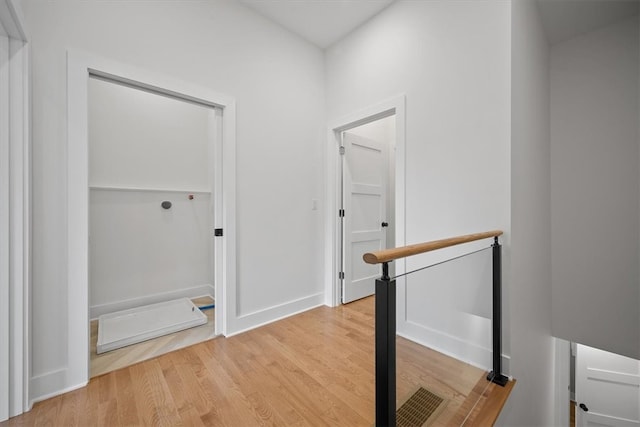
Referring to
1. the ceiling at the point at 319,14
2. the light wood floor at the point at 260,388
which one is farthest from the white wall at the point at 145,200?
the light wood floor at the point at 260,388

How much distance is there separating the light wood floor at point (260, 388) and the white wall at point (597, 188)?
1.73 meters

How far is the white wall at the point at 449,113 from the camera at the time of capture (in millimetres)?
1704

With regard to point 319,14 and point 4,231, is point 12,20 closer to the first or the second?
point 4,231

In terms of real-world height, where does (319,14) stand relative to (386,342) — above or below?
above

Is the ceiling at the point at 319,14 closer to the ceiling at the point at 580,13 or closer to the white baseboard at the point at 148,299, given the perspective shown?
the ceiling at the point at 580,13

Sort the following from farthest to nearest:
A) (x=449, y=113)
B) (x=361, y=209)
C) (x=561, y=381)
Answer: (x=361, y=209)
(x=561, y=381)
(x=449, y=113)

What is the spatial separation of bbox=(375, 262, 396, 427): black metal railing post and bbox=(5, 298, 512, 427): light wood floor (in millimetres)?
84

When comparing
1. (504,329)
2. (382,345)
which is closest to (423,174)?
(504,329)

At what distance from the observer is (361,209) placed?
323cm

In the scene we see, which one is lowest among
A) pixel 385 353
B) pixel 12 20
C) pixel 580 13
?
pixel 385 353

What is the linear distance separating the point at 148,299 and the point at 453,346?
3.12 metres

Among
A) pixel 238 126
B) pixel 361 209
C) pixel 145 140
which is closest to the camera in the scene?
pixel 238 126

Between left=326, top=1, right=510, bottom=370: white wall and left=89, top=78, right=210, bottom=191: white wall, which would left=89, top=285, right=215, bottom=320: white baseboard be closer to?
left=89, top=78, right=210, bottom=191: white wall

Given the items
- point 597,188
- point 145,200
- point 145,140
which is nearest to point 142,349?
point 145,200
